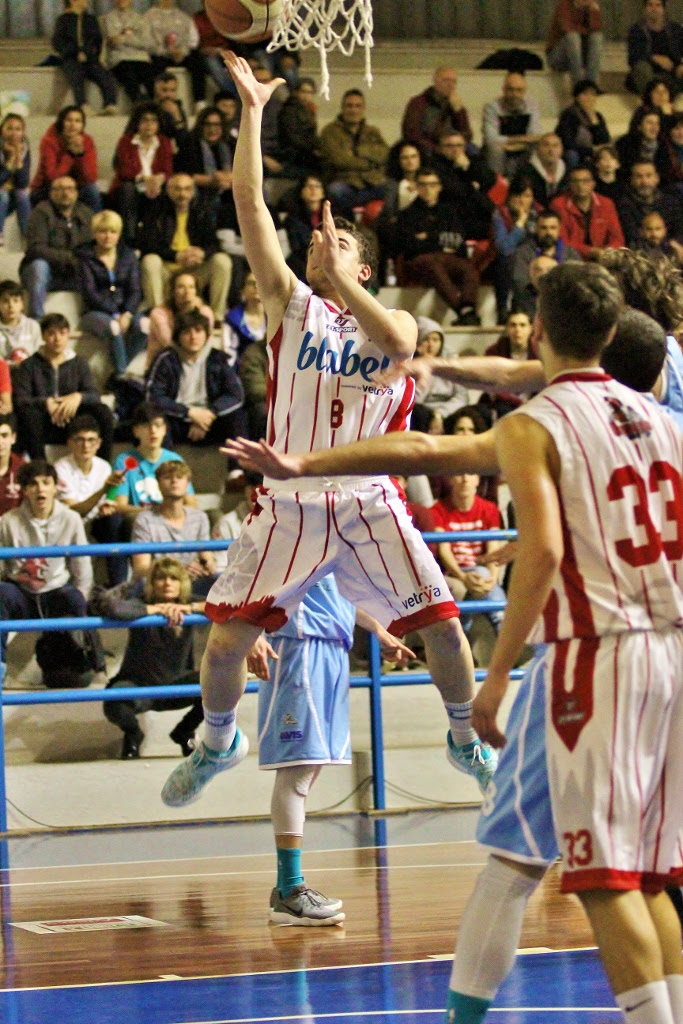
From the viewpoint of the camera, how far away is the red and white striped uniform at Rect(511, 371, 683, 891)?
290cm

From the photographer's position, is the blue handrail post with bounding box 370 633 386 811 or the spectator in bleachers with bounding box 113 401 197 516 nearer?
the blue handrail post with bounding box 370 633 386 811

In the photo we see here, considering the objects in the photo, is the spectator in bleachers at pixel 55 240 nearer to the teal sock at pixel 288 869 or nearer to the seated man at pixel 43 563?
the seated man at pixel 43 563

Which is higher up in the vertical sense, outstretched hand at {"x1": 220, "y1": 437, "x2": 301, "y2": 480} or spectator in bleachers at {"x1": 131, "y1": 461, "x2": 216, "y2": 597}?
outstretched hand at {"x1": 220, "y1": 437, "x2": 301, "y2": 480}

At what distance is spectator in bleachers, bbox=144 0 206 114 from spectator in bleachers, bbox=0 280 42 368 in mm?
3964

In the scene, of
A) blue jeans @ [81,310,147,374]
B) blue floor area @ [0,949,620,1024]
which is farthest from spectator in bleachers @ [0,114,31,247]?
blue floor area @ [0,949,620,1024]

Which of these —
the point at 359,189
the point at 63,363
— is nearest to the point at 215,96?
the point at 359,189

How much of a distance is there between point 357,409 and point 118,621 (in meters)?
3.05

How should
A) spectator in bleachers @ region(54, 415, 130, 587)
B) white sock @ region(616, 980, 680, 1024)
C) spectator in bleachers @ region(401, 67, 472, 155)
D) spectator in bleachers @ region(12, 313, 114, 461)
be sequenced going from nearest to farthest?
white sock @ region(616, 980, 680, 1024) < spectator in bleachers @ region(54, 415, 130, 587) < spectator in bleachers @ region(12, 313, 114, 461) < spectator in bleachers @ region(401, 67, 472, 155)

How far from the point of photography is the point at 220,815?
26.7 ft

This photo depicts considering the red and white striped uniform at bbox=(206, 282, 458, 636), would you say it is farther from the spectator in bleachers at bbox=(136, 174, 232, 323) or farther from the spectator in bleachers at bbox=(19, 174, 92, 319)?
the spectator in bleachers at bbox=(19, 174, 92, 319)

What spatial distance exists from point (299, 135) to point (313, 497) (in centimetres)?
886

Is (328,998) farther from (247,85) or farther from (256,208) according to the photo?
(247,85)

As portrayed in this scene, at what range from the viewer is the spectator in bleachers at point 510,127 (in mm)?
14195

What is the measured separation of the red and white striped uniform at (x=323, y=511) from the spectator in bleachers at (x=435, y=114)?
9.02m
